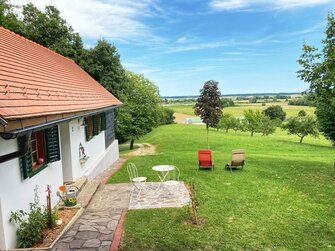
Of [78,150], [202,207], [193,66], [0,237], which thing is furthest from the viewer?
[193,66]

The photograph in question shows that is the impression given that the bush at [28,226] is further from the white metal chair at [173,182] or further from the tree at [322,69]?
the tree at [322,69]

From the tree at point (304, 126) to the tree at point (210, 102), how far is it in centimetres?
1839

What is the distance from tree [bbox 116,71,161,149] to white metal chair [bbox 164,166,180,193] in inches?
654

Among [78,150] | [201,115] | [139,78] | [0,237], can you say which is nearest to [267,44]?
[139,78]

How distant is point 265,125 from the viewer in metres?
44.5

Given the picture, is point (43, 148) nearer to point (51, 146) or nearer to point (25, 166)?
point (51, 146)

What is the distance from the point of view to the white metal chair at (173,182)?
8.35m

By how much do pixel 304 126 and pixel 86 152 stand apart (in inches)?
1204

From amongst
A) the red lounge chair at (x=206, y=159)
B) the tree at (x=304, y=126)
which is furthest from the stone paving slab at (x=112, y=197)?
the tree at (x=304, y=126)

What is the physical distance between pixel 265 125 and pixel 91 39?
1298 inches

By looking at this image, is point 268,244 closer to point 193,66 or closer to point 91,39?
point 91,39

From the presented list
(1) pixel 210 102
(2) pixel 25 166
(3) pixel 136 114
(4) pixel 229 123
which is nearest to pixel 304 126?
(4) pixel 229 123

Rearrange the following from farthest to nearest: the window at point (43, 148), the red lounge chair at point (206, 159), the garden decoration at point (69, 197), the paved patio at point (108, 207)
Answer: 1. the red lounge chair at point (206, 159)
2. the garden decoration at point (69, 197)
3. the window at point (43, 148)
4. the paved patio at point (108, 207)

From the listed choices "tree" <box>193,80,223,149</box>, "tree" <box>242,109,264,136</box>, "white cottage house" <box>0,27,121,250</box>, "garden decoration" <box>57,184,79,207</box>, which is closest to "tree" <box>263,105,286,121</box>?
"tree" <box>242,109,264,136</box>
